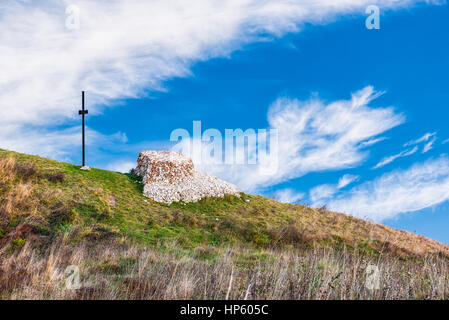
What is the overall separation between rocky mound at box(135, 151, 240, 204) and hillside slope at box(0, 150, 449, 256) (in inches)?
35.4

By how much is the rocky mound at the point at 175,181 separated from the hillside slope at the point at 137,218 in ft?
2.95

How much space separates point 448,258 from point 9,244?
24.4m

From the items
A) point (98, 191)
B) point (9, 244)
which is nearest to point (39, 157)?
point (98, 191)

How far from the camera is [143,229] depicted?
16156 mm

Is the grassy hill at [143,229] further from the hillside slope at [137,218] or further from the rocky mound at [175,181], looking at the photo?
the rocky mound at [175,181]

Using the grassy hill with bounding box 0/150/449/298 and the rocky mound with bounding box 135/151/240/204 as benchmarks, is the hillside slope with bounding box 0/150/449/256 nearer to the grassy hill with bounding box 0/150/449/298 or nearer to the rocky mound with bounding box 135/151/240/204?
the grassy hill with bounding box 0/150/449/298

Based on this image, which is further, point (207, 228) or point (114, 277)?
point (207, 228)

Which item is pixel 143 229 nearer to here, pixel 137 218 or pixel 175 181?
pixel 137 218

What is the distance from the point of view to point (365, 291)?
5.50 meters

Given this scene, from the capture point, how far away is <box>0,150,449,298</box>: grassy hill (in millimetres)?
9148

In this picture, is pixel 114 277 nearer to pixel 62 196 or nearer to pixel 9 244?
pixel 9 244

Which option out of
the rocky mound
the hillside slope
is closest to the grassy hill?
the hillside slope

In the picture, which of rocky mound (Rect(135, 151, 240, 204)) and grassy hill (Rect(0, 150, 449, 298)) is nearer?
grassy hill (Rect(0, 150, 449, 298))

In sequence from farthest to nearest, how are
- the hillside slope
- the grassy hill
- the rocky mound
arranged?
the rocky mound
the hillside slope
the grassy hill
